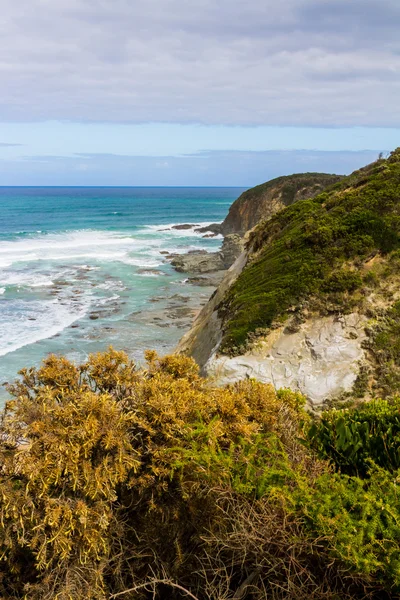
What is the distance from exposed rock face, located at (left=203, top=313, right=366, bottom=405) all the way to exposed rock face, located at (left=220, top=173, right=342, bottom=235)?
122 feet

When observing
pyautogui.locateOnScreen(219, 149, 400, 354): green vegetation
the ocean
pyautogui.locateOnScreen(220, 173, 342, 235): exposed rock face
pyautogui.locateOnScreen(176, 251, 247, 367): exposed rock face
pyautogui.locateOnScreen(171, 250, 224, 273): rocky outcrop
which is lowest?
the ocean

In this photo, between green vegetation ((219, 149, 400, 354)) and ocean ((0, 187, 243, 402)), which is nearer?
green vegetation ((219, 149, 400, 354))

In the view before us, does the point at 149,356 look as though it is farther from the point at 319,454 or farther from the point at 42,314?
the point at 42,314

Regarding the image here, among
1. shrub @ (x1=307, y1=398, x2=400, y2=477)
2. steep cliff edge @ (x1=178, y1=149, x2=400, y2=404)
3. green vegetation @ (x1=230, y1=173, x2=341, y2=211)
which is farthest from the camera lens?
green vegetation @ (x1=230, y1=173, x2=341, y2=211)

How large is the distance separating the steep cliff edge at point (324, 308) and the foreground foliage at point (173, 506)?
436 centimetres

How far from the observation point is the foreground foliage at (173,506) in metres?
4.93

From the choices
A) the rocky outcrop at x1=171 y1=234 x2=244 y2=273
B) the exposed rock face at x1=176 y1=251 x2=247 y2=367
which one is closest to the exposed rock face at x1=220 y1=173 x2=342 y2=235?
the rocky outcrop at x1=171 y1=234 x2=244 y2=273

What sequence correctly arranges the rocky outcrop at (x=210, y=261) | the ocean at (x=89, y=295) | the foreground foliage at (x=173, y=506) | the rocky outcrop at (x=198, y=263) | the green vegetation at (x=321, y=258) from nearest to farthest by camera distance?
the foreground foliage at (x=173, y=506), the green vegetation at (x=321, y=258), the ocean at (x=89, y=295), the rocky outcrop at (x=198, y=263), the rocky outcrop at (x=210, y=261)

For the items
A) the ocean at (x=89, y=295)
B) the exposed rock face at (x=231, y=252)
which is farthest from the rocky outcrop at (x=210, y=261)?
the ocean at (x=89, y=295)

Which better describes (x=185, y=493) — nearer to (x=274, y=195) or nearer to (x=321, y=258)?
(x=321, y=258)

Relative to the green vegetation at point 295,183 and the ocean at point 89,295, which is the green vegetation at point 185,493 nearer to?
the ocean at point 89,295

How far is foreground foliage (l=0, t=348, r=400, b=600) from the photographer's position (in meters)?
4.93

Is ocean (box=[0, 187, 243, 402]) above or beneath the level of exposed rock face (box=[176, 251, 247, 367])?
beneath

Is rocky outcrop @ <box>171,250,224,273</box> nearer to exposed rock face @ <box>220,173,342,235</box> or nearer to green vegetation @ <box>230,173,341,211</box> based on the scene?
exposed rock face @ <box>220,173,342,235</box>
